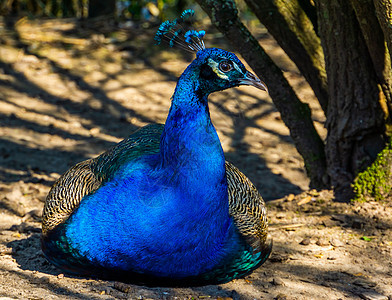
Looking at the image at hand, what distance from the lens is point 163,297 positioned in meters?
2.76

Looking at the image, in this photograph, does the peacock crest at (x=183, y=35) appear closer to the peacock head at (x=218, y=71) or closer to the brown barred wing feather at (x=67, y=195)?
the peacock head at (x=218, y=71)

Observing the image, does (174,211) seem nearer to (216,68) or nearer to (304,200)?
(216,68)

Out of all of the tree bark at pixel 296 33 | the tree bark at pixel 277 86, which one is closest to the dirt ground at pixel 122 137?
the tree bark at pixel 277 86

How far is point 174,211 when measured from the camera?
2654 millimetres

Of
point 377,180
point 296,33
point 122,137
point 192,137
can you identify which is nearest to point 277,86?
point 296,33

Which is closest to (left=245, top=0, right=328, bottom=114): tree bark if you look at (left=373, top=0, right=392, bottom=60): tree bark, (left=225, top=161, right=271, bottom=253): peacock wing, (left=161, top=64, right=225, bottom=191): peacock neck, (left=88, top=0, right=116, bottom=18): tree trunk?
(left=373, top=0, right=392, bottom=60): tree bark

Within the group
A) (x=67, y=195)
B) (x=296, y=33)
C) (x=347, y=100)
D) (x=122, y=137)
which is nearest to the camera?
(x=67, y=195)

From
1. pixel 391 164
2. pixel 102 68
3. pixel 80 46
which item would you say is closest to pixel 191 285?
pixel 391 164

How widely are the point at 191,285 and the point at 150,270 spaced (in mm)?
269

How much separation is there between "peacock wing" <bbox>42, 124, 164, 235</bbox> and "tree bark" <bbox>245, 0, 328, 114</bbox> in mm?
1151

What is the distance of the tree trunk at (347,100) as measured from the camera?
138 inches

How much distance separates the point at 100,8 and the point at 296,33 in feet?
15.8

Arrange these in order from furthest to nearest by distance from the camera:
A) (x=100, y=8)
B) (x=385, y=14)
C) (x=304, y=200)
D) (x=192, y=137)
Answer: (x=100, y=8) < (x=304, y=200) < (x=385, y=14) < (x=192, y=137)

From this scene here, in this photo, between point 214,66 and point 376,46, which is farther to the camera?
point 376,46
